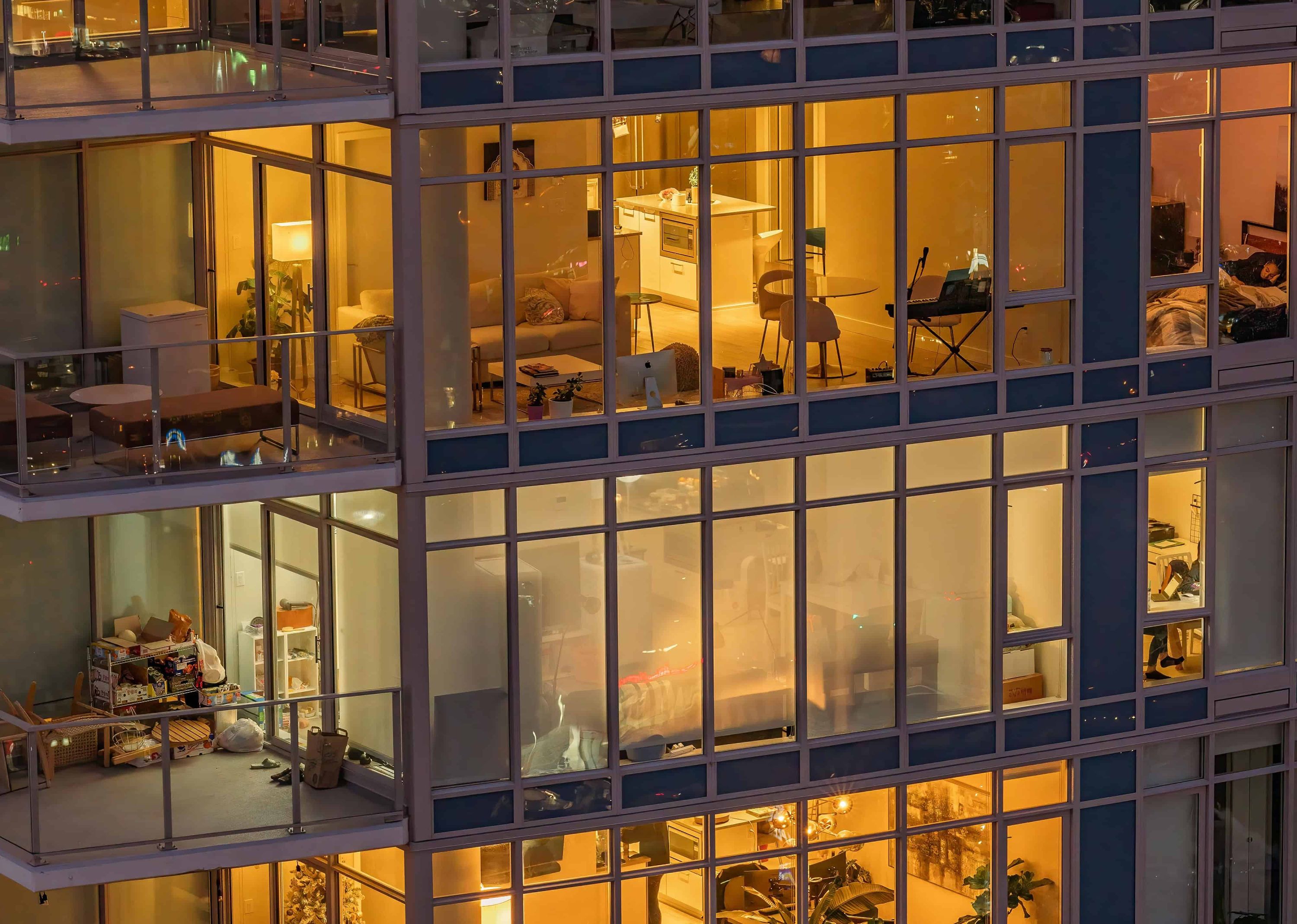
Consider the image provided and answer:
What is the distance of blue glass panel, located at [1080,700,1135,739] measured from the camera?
20406mm

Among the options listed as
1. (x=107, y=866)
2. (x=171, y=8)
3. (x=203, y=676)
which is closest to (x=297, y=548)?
(x=203, y=676)

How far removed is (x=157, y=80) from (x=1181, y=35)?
856 cm

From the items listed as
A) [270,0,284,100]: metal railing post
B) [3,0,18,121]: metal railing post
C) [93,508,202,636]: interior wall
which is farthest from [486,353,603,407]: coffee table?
[3,0,18,121]: metal railing post

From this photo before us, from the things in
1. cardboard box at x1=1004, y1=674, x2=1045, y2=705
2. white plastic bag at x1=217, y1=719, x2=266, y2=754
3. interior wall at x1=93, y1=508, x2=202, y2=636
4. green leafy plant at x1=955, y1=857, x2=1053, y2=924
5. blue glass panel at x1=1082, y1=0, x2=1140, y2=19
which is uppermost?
blue glass panel at x1=1082, y1=0, x2=1140, y2=19

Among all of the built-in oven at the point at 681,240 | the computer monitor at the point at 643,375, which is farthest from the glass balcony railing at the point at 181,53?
the computer monitor at the point at 643,375

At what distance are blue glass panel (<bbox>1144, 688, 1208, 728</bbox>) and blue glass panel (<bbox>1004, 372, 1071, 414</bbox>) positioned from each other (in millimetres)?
2915

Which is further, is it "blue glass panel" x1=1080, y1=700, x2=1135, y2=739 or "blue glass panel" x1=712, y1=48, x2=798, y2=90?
"blue glass panel" x1=1080, y1=700, x2=1135, y2=739

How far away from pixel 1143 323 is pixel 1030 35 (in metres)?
2.71

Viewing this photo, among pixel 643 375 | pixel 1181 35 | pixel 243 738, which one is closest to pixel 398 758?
pixel 243 738

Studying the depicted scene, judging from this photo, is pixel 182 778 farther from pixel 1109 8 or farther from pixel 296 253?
pixel 1109 8

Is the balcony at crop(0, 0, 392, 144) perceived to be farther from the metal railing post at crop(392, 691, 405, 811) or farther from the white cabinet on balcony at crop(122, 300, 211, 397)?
the metal railing post at crop(392, 691, 405, 811)

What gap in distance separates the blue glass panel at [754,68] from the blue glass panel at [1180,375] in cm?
427

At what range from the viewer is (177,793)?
18.7 metres

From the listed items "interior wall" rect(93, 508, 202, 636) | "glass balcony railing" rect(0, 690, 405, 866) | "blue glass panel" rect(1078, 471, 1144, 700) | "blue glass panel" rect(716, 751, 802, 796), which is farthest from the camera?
"blue glass panel" rect(1078, 471, 1144, 700)
